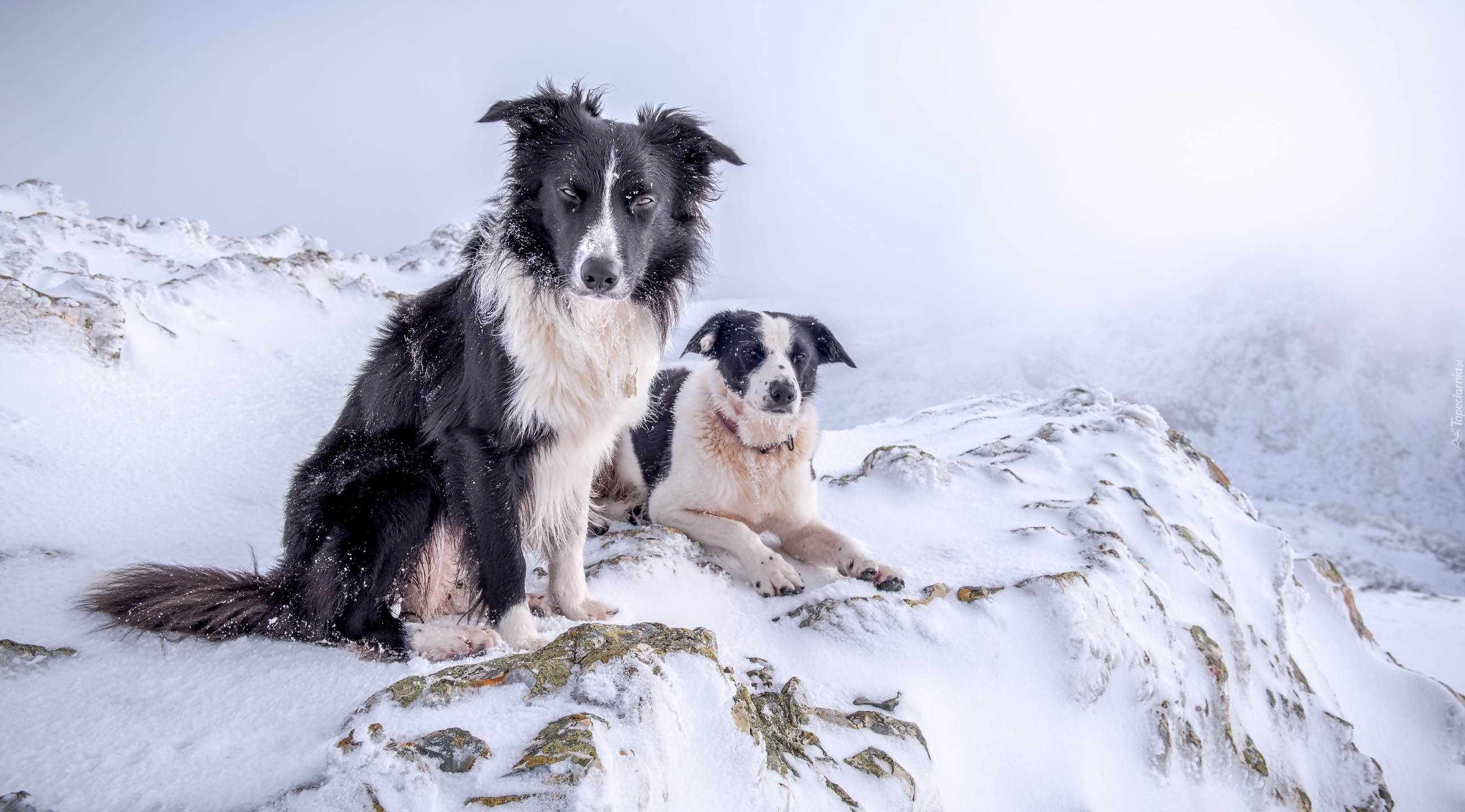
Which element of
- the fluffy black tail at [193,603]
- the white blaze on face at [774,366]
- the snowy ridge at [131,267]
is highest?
the snowy ridge at [131,267]

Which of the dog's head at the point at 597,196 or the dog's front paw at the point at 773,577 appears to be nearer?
the dog's head at the point at 597,196

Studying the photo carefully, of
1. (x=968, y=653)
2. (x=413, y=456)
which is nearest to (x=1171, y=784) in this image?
(x=968, y=653)

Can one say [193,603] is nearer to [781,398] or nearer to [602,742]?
[602,742]

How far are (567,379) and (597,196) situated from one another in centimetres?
72

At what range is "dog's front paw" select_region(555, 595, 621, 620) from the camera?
273cm

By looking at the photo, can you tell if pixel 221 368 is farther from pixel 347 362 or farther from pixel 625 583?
pixel 625 583

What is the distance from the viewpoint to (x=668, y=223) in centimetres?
279

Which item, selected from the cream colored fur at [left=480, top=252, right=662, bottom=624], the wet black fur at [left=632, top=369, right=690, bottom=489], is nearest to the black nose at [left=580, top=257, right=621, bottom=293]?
the cream colored fur at [left=480, top=252, right=662, bottom=624]

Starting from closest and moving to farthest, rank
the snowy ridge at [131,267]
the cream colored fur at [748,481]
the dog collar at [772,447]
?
the cream colored fur at [748,481], the dog collar at [772,447], the snowy ridge at [131,267]

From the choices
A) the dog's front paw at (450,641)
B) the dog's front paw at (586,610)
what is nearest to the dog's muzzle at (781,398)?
the dog's front paw at (586,610)

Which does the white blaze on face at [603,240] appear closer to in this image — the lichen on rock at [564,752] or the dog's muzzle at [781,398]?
the lichen on rock at [564,752]

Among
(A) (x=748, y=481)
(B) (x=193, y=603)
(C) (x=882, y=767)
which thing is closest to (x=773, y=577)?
(A) (x=748, y=481)

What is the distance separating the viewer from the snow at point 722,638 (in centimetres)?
163

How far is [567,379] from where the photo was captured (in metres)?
2.53
